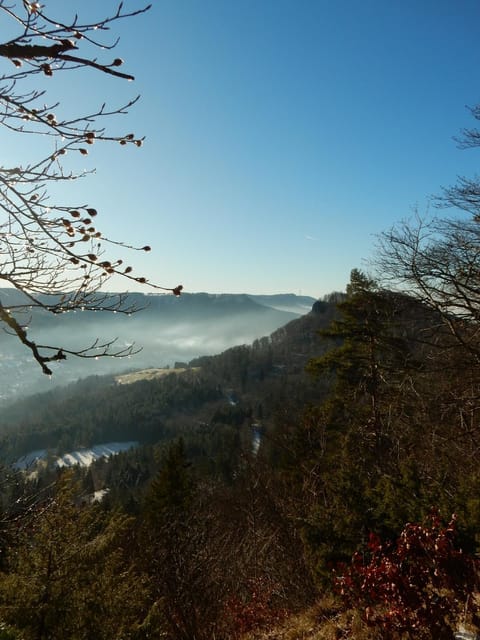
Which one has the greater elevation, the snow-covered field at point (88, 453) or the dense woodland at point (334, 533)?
the dense woodland at point (334, 533)

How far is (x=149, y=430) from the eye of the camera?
139 meters

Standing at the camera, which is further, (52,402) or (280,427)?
(52,402)

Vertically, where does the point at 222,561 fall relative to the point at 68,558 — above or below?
below

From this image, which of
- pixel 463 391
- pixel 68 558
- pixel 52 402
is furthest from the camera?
pixel 52 402

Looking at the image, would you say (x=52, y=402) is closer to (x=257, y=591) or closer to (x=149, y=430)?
(x=149, y=430)

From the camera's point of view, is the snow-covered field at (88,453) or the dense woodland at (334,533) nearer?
the dense woodland at (334,533)

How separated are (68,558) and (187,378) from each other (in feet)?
548

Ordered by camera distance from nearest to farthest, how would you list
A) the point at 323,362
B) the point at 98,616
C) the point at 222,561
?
the point at 98,616 < the point at 222,561 < the point at 323,362

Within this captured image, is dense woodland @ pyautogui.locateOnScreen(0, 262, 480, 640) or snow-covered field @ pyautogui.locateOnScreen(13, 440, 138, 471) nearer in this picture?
dense woodland @ pyautogui.locateOnScreen(0, 262, 480, 640)

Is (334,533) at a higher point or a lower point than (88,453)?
higher

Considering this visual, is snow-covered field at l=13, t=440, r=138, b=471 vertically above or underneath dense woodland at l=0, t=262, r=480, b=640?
→ underneath

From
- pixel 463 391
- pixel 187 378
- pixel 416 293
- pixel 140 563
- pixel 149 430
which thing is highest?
pixel 416 293

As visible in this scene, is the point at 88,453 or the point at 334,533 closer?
the point at 334,533

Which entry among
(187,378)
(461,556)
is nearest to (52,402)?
(187,378)
